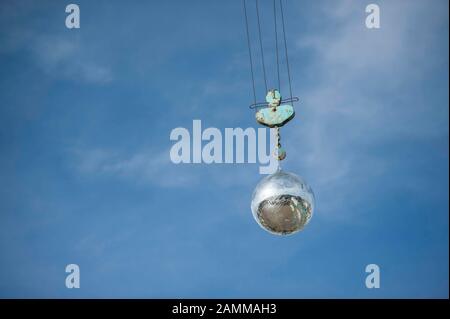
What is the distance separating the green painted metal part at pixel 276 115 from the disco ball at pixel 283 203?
302 millimetres

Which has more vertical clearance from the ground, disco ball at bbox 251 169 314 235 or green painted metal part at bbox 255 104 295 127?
green painted metal part at bbox 255 104 295 127

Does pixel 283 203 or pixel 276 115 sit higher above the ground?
pixel 276 115

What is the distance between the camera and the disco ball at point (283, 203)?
4965 millimetres

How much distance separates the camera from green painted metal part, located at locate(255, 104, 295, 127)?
504 cm

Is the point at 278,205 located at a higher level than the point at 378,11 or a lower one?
lower

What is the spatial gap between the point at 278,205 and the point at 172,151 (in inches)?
169

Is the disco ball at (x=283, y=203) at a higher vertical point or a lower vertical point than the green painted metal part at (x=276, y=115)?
lower

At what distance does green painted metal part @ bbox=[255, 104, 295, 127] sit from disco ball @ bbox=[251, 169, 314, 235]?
0.30 meters

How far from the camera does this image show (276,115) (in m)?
5.04

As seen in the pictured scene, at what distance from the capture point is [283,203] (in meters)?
4.96

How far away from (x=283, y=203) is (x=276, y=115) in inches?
20.2
